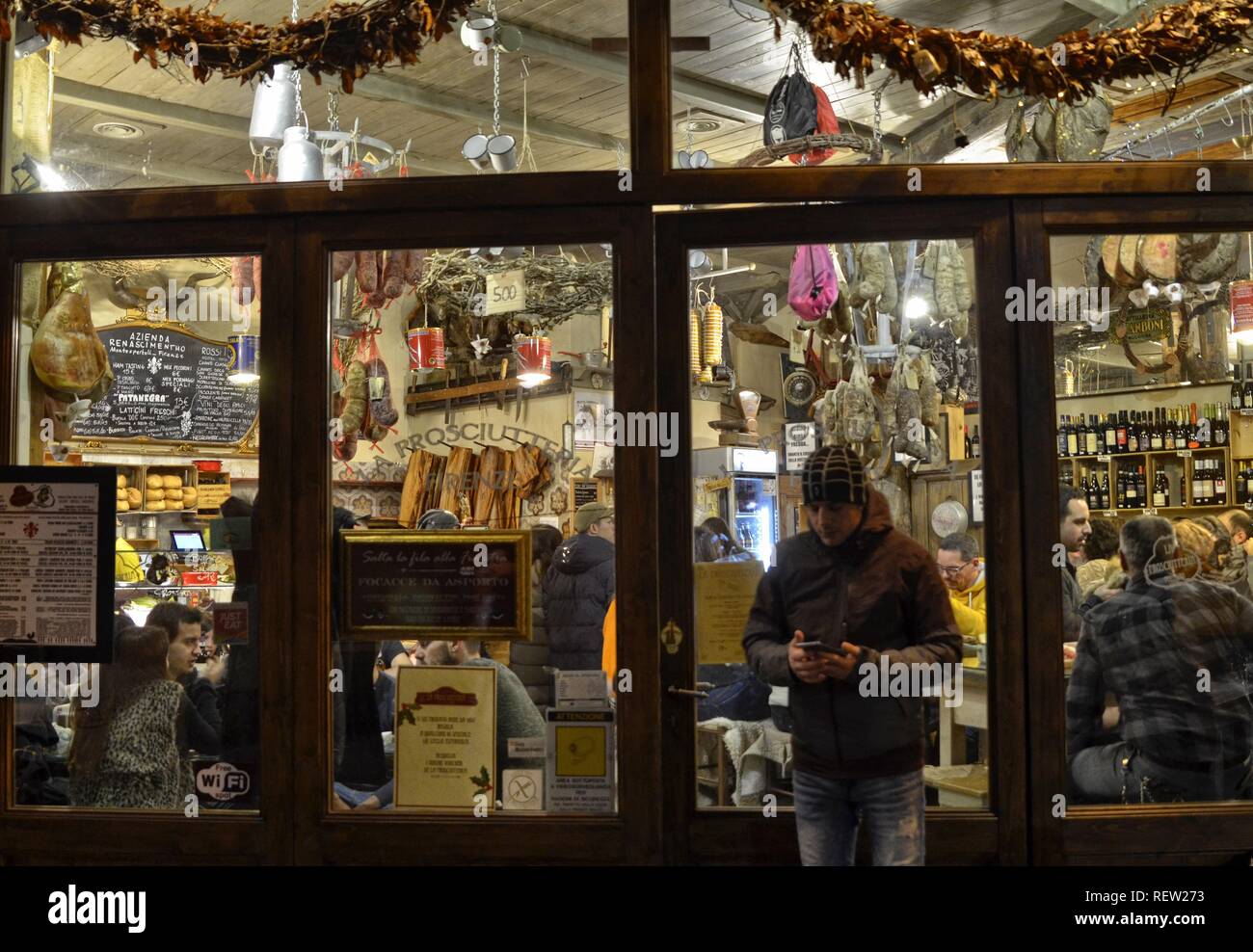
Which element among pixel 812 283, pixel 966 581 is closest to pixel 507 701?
pixel 966 581

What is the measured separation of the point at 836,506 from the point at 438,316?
1547 millimetres

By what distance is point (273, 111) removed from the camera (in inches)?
148

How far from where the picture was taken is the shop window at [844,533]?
327 centimetres

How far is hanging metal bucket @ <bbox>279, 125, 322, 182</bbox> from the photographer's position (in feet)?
12.2

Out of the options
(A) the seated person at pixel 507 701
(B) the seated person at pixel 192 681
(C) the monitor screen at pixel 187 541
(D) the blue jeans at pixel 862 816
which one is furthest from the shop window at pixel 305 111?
(D) the blue jeans at pixel 862 816

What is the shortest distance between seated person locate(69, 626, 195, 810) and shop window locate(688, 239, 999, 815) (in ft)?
5.83

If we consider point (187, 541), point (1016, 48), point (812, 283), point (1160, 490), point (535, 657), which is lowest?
point (535, 657)

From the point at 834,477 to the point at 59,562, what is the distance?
2.62 m

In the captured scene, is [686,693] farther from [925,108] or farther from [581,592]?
[925,108]

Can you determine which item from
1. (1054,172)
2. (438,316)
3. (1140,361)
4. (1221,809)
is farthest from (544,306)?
(1221,809)

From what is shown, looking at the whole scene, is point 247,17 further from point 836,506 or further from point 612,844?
point 612,844

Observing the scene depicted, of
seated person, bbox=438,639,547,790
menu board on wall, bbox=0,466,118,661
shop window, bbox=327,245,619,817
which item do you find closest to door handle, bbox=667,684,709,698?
shop window, bbox=327,245,619,817

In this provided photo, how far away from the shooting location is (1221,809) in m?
3.38
